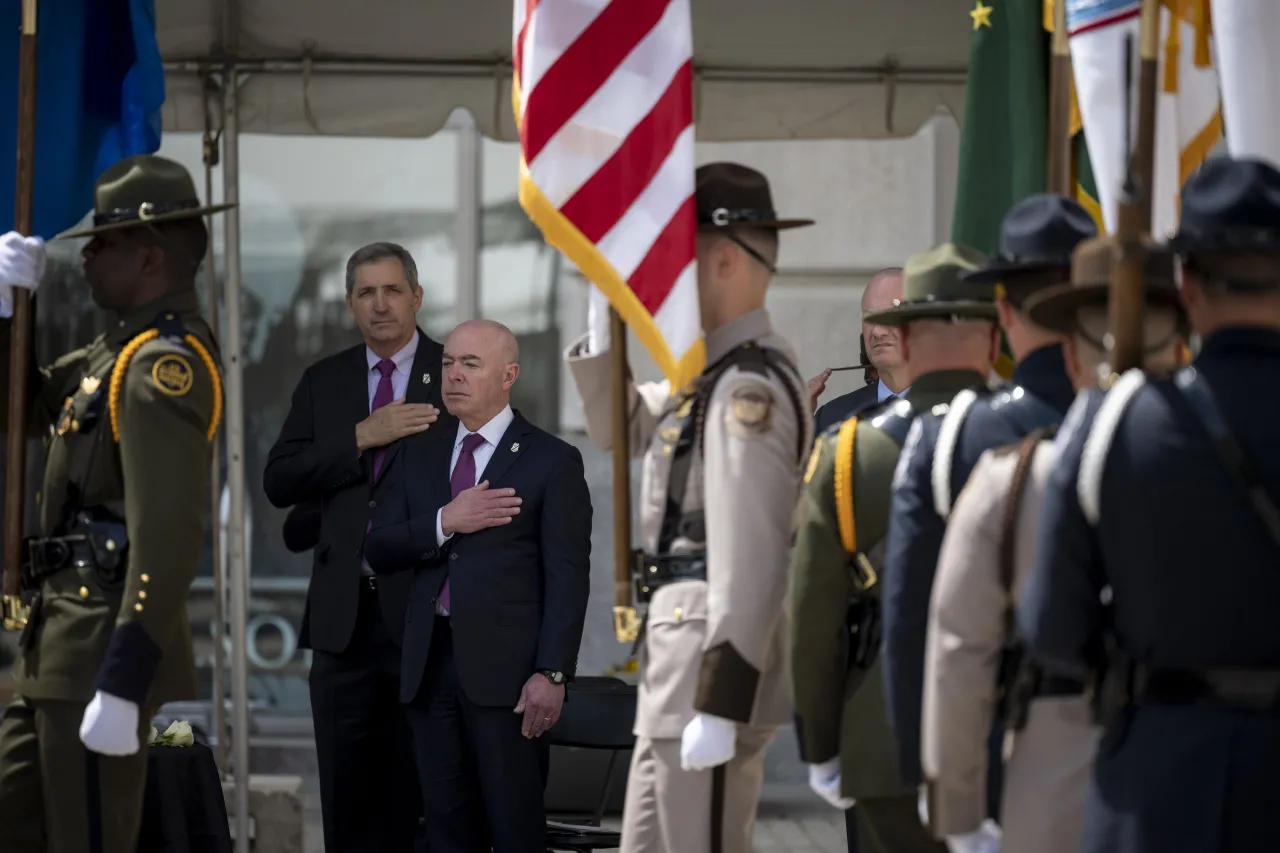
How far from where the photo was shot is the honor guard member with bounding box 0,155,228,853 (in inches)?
176

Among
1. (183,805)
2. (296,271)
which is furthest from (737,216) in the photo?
(296,271)

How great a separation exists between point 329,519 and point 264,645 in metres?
2.66

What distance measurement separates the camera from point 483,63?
650cm

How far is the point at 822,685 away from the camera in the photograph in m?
4.00

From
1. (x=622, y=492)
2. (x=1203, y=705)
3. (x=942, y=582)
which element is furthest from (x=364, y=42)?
(x=1203, y=705)

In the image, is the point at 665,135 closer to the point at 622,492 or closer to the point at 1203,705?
the point at 622,492

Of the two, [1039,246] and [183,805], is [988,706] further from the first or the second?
[183,805]

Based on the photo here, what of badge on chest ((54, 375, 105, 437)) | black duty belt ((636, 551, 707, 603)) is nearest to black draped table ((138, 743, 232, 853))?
badge on chest ((54, 375, 105, 437))

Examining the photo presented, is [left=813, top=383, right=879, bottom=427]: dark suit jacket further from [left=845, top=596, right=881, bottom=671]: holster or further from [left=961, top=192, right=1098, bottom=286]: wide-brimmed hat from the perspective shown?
[left=961, top=192, right=1098, bottom=286]: wide-brimmed hat

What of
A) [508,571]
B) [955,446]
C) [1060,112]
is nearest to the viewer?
[955,446]

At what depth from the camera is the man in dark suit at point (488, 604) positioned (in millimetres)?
5629

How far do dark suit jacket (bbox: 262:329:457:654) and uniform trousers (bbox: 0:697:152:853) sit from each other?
140cm

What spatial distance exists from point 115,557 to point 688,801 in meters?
1.42

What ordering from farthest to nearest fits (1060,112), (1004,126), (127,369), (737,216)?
(1004,126), (127,369), (1060,112), (737,216)
